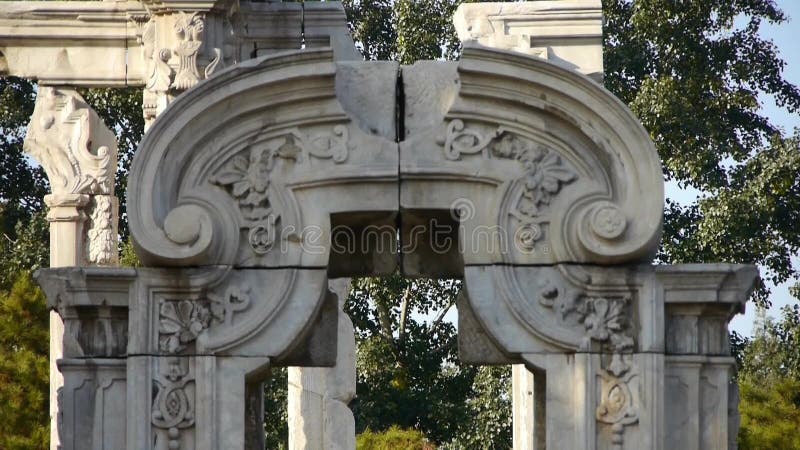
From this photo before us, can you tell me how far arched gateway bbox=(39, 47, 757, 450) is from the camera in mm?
9914

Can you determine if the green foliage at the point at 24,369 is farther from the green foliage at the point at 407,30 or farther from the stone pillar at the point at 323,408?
the green foliage at the point at 407,30

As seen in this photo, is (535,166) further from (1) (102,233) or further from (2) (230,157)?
(1) (102,233)

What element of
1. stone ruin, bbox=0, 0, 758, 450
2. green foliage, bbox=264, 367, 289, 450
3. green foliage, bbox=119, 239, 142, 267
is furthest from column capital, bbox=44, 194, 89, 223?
stone ruin, bbox=0, 0, 758, 450

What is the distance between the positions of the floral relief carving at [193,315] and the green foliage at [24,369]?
35.0ft

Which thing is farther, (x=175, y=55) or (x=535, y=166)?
(x=175, y=55)

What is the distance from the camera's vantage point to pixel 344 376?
19.2 m

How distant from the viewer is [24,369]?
21.0 meters

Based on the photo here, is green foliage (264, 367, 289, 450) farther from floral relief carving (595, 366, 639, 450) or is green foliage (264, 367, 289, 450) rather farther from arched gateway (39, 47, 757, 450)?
floral relief carving (595, 366, 639, 450)

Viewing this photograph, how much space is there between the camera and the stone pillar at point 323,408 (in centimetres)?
1906

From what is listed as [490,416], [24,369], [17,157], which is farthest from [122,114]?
[24,369]

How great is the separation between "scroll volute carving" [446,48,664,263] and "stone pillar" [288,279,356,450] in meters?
9.10

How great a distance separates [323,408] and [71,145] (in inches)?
141

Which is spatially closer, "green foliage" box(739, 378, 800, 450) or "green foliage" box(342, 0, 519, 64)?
"green foliage" box(739, 378, 800, 450)

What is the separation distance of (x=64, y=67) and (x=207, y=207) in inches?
340
